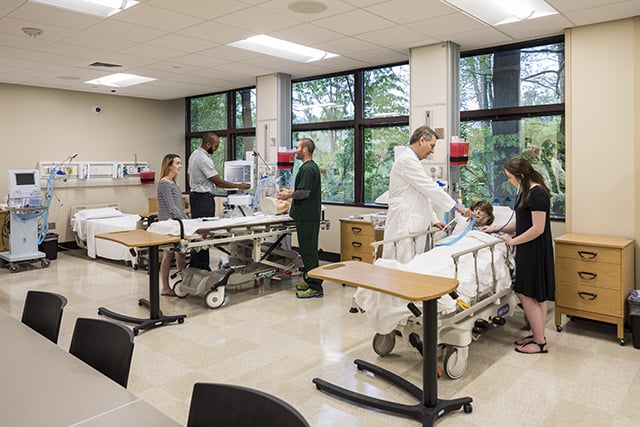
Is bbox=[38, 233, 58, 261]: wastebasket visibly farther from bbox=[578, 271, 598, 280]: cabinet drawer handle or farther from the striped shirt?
bbox=[578, 271, 598, 280]: cabinet drawer handle

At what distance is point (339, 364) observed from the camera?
328 centimetres

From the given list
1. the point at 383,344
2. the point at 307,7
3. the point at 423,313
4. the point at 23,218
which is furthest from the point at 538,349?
the point at 23,218

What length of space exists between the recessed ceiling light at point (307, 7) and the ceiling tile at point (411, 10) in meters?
0.38

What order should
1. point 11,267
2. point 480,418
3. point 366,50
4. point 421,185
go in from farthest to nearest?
point 11,267
point 366,50
point 421,185
point 480,418

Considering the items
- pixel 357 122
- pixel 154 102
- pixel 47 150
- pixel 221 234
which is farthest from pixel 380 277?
pixel 154 102

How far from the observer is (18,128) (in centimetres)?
716

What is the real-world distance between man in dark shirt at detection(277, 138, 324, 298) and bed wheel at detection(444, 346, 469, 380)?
2.10 m

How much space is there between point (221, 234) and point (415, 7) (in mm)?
2524

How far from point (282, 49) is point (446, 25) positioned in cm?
188

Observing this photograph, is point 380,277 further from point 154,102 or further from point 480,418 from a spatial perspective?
point 154,102

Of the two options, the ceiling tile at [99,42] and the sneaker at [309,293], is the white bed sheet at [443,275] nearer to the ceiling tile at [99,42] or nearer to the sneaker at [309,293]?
the sneaker at [309,293]

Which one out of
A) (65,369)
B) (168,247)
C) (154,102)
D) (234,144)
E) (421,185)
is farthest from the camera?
(154,102)

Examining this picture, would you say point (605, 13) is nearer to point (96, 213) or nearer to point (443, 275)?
point (443, 275)

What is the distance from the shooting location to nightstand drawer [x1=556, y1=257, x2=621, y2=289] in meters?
3.66
